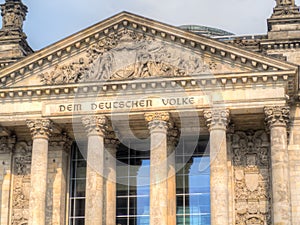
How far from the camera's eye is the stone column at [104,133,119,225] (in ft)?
109

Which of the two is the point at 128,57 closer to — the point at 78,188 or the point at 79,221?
the point at 78,188

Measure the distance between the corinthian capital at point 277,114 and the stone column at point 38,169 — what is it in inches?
411

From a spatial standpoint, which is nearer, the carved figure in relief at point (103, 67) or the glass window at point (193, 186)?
the carved figure in relief at point (103, 67)

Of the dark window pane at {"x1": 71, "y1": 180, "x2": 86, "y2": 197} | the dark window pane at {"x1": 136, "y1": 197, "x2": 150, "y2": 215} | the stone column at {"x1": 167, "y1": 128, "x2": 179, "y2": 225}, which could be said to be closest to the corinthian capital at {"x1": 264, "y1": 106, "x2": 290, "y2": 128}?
the stone column at {"x1": 167, "y1": 128, "x2": 179, "y2": 225}

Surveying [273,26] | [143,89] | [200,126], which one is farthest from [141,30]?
[273,26]

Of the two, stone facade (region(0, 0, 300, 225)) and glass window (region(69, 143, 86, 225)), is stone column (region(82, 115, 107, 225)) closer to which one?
stone facade (region(0, 0, 300, 225))

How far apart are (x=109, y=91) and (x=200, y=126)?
16.5 feet

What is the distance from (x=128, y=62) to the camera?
31781mm

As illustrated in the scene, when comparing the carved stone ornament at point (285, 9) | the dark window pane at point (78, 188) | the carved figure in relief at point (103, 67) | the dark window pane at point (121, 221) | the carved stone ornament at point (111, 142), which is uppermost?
the carved stone ornament at point (285, 9)

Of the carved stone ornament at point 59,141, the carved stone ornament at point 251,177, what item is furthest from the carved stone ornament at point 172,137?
the carved stone ornament at point 59,141

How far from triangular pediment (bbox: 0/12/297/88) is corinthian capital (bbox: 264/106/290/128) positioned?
176 centimetres

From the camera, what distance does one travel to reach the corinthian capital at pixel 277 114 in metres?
29.9

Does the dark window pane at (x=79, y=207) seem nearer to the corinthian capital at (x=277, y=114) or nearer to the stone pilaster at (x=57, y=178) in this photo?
the stone pilaster at (x=57, y=178)

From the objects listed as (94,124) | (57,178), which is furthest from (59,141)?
(94,124)
